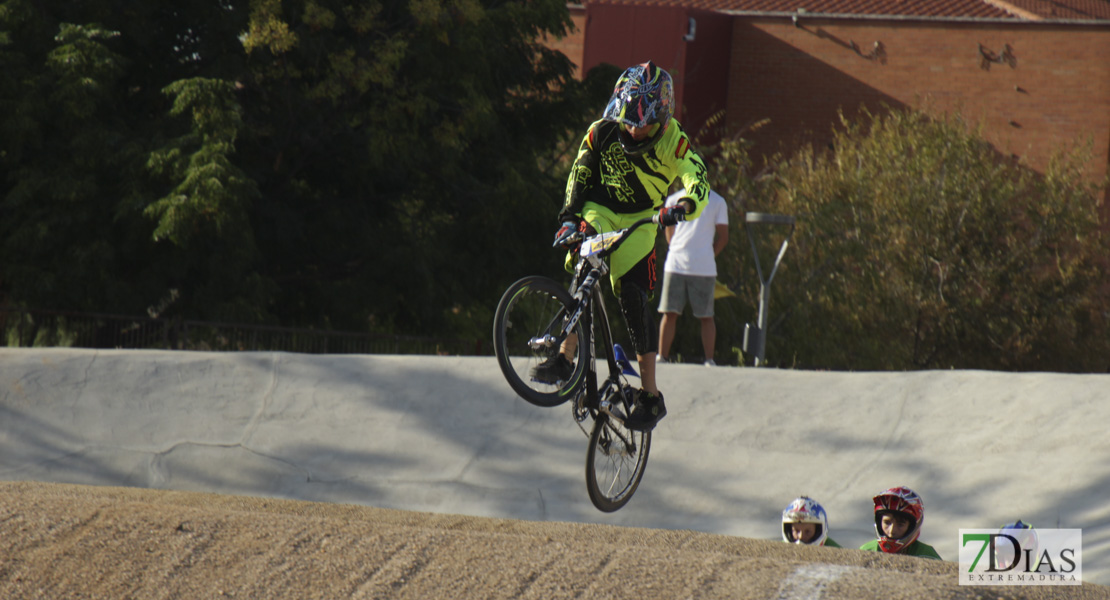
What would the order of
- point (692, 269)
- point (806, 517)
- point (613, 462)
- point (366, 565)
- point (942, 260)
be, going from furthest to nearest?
point (942, 260), point (692, 269), point (806, 517), point (613, 462), point (366, 565)

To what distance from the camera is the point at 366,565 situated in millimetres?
5242

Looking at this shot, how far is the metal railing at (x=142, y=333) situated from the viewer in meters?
13.1

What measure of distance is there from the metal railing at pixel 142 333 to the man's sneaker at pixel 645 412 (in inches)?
307

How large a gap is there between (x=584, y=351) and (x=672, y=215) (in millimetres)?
883

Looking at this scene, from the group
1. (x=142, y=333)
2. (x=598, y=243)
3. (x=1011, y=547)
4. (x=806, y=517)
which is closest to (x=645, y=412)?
(x=598, y=243)

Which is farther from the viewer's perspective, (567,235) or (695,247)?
(695,247)

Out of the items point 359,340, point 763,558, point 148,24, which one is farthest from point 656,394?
point 148,24

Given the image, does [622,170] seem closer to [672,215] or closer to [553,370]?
[672,215]

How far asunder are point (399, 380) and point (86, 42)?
709 centimetres

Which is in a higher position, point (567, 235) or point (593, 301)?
point (567, 235)

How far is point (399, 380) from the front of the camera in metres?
9.42

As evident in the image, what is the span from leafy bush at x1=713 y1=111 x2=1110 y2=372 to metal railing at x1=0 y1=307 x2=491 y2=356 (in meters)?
10.9

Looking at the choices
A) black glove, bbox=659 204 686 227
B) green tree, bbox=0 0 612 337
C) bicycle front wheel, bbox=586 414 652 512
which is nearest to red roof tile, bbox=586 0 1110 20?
green tree, bbox=0 0 612 337

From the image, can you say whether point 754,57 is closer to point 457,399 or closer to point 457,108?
point 457,108
